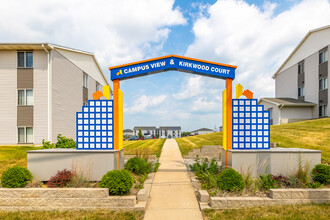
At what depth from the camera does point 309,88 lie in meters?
28.5

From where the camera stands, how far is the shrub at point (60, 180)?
6105 mm

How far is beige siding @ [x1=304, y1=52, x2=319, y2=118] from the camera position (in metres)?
26.8

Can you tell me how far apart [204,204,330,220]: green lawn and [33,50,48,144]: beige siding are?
57.5 ft

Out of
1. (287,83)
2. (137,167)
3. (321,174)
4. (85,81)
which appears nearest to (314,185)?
(321,174)

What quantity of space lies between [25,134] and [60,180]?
47.6 ft

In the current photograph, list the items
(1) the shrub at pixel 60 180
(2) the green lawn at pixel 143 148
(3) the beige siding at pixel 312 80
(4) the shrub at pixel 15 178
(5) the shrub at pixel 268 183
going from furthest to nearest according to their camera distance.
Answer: (3) the beige siding at pixel 312 80 < (2) the green lawn at pixel 143 148 < (1) the shrub at pixel 60 180 < (5) the shrub at pixel 268 183 < (4) the shrub at pixel 15 178

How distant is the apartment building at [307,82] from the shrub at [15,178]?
31.0 metres

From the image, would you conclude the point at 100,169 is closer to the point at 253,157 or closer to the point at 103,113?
the point at 103,113

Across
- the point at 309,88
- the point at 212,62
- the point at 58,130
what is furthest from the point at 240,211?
the point at 309,88

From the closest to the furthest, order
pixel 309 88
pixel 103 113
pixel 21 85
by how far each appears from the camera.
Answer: pixel 103 113, pixel 21 85, pixel 309 88

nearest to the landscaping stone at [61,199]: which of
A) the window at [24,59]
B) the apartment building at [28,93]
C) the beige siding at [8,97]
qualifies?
the apartment building at [28,93]

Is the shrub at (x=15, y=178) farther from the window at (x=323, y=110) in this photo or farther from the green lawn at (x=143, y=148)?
the window at (x=323, y=110)

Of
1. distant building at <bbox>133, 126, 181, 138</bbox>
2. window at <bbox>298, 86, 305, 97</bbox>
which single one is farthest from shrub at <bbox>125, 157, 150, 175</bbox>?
distant building at <bbox>133, 126, 181, 138</bbox>

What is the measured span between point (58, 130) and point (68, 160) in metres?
13.5
